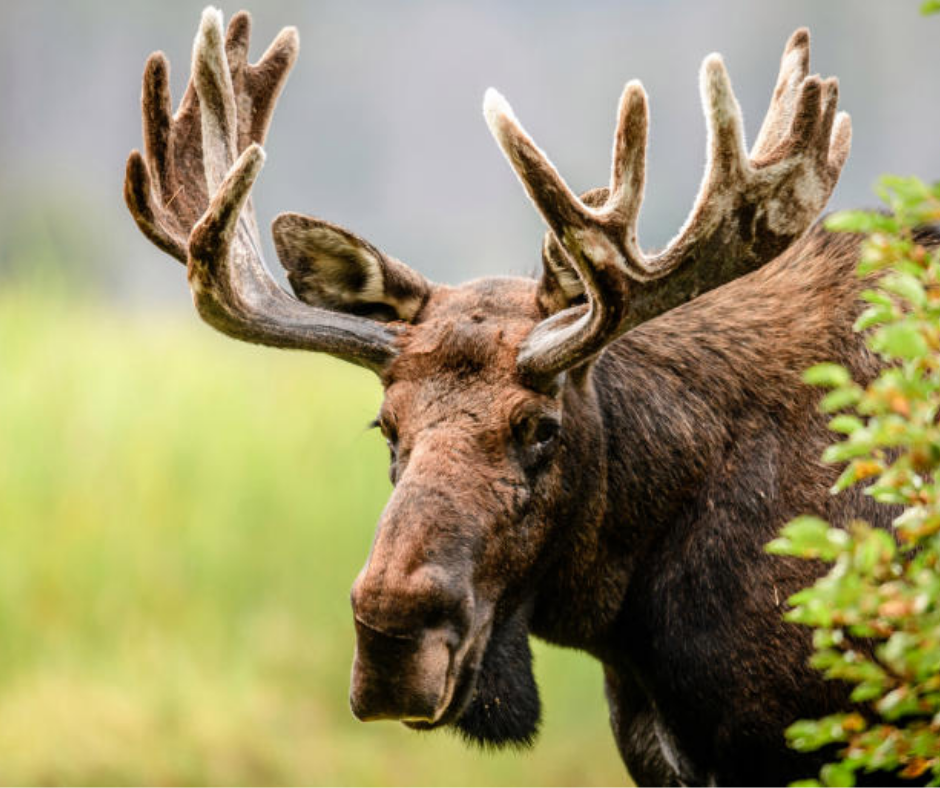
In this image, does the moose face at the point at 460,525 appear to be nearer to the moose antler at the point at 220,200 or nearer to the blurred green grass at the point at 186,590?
the moose antler at the point at 220,200

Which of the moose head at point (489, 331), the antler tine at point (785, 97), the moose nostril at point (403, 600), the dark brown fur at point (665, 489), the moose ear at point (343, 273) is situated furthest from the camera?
the moose ear at point (343, 273)

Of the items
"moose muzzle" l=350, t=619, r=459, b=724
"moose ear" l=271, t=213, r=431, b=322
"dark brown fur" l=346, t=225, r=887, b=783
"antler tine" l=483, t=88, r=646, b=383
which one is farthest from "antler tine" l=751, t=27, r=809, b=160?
"moose muzzle" l=350, t=619, r=459, b=724

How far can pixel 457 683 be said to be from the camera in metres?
3.07

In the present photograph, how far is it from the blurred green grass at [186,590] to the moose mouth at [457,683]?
3882mm

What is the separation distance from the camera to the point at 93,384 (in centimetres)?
863

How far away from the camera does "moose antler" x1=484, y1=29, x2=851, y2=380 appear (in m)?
3.00

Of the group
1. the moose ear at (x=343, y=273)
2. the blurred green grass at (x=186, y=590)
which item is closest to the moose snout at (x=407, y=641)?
the moose ear at (x=343, y=273)

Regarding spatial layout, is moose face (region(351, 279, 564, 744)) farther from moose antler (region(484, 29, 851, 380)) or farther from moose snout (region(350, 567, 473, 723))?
moose antler (region(484, 29, 851, 380))

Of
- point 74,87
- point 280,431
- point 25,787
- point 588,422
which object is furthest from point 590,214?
point 74,87

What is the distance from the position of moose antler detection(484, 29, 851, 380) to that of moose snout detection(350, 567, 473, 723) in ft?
1.98

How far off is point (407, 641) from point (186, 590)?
5.24 metres

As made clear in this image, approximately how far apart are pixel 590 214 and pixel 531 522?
2.39 ft

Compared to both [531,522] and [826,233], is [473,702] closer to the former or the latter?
[531,522]

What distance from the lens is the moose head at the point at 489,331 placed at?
9.70 feet
